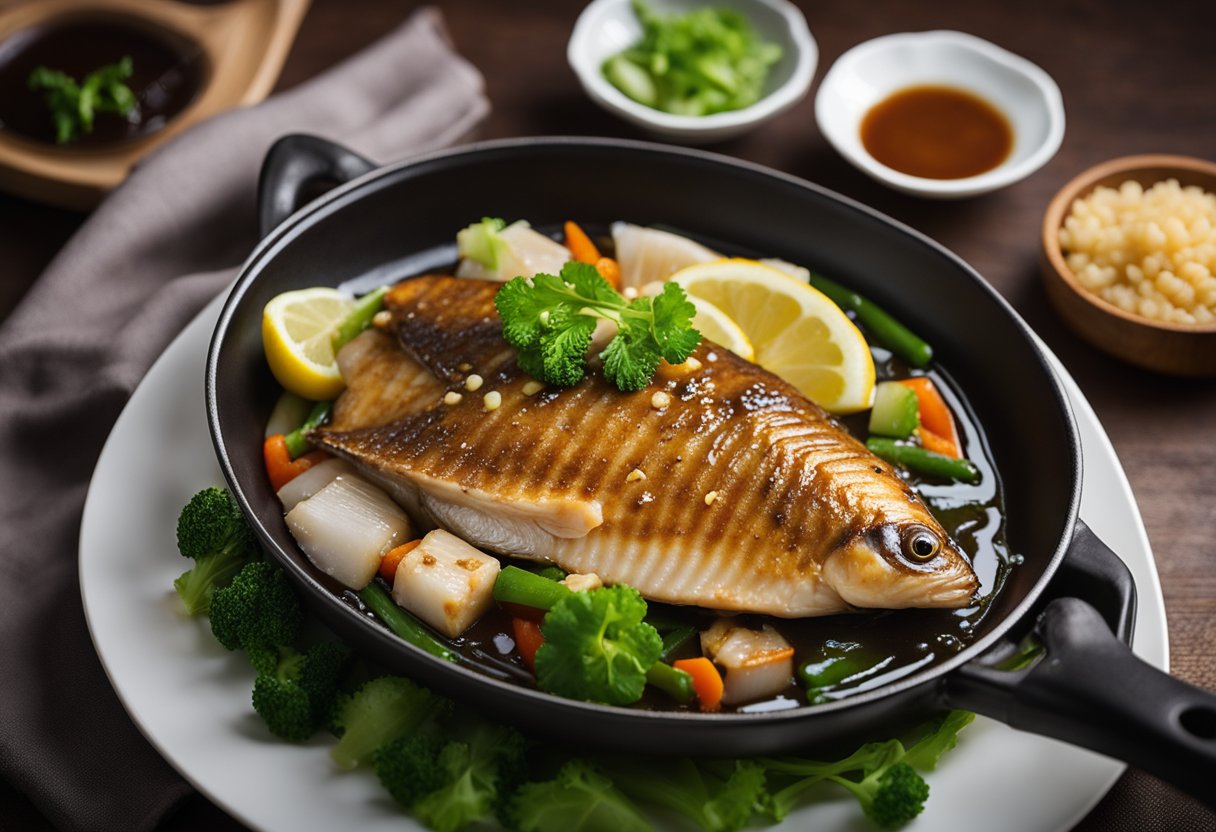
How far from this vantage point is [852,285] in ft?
13.3

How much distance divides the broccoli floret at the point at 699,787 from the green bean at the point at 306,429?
1.30 meters

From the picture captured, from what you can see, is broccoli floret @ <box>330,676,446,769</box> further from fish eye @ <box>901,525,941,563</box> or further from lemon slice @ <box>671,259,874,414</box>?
lemon slice @ <box>671,259,874,414</box>

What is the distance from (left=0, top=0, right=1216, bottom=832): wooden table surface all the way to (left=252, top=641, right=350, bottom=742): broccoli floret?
226 centimetres

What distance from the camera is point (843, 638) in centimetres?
311

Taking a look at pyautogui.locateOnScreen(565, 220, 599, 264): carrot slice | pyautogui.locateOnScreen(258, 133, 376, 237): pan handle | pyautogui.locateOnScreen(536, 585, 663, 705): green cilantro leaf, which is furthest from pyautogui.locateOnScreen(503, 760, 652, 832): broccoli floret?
pyautogui.locateOnScreen(258, 133, 376, 237): pan handle

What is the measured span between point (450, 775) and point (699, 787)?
1.91ft

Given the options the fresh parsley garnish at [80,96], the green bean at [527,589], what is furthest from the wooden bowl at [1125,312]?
the fresh parsley garnish at [80,96]

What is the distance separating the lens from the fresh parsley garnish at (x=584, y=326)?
332 cm

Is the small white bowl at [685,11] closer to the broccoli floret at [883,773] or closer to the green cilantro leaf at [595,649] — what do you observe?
the green cilantro leaf at [595,649]

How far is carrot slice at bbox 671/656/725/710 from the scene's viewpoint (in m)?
2.94

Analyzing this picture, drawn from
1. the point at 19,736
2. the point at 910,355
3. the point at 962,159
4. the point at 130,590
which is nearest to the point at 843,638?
the point at 910,355

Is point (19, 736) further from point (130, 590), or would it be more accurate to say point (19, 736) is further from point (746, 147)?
point (746, 147)

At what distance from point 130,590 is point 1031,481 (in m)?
2.52

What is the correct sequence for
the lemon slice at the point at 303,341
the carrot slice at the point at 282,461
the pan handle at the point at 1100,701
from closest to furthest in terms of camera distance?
the pan handle at the point at 1100,701
the carrot slice at the point at 282,461
the lemon slice at the point at 303,341
